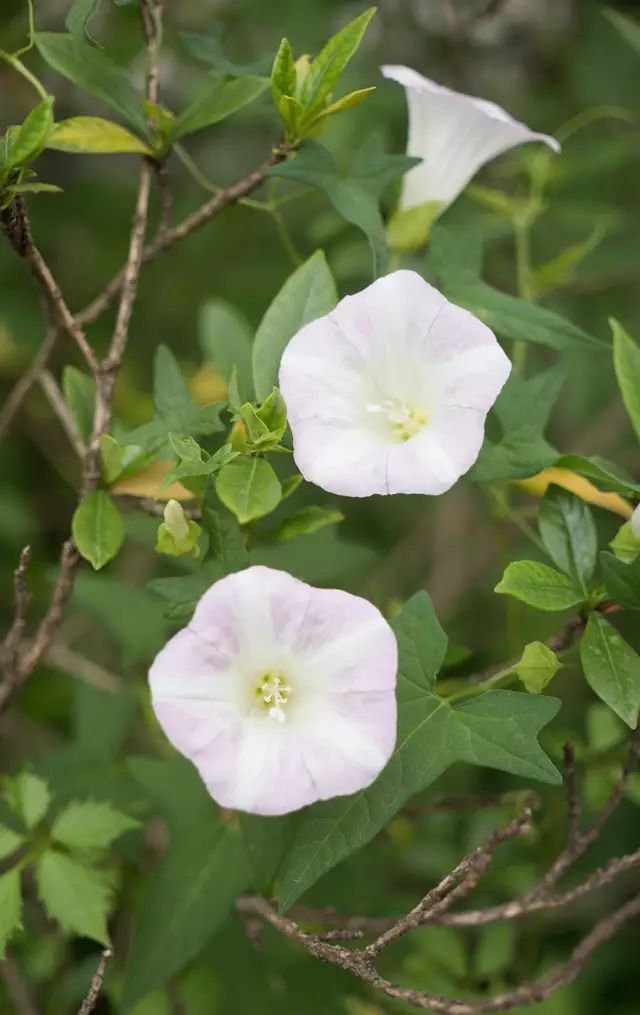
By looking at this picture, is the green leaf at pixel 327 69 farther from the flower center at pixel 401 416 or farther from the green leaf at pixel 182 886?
the green leaf at pixel 182 886

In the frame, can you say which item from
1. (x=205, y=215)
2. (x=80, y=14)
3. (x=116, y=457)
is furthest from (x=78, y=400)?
(x=80, y=14)

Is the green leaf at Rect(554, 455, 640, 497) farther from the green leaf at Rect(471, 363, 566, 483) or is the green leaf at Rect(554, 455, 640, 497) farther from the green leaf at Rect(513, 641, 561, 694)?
the green leaf at Rect(513, 641, 561, 694)

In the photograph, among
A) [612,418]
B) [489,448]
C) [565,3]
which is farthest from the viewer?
[565,3]

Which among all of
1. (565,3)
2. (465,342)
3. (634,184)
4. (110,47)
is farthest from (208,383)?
(565,3)

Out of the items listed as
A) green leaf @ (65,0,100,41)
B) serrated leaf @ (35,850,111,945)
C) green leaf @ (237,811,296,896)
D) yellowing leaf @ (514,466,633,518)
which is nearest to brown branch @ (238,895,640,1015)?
green leaf @ (237,811,296,896)

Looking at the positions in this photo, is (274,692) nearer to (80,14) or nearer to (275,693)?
(275,693)

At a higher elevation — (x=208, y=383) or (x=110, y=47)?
(x=110, y=47)

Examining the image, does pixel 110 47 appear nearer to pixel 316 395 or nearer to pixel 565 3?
pixel 565 3

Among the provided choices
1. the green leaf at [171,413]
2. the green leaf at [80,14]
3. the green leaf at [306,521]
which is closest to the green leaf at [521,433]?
the green leaf at [306,521]
